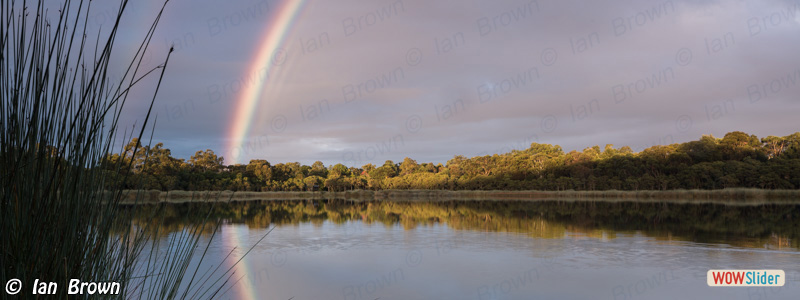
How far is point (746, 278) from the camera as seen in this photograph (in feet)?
24.3

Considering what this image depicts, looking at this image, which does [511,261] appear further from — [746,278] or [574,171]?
[574,171]

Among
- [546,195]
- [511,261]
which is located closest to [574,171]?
[546,195]

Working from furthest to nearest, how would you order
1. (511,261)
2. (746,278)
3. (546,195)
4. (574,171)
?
(574,171) < (546,195) < (511,261) < (746,278)

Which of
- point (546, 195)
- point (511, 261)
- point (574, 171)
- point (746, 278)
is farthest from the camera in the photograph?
point (574, 171)

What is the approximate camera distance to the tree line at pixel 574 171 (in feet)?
136

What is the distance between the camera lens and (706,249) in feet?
32.9

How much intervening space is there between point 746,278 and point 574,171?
46305 millimetres

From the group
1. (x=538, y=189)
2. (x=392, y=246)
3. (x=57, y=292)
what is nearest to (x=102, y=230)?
(x=57, y=292)

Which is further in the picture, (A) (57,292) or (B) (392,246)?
(B) (392,246)

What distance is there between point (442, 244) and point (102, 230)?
10.1 metres

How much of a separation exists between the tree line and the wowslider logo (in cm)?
3222

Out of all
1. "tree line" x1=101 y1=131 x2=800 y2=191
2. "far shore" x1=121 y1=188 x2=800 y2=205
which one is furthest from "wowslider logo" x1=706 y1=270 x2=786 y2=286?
"tree line" x1=101 y1=131 x2=800 y2=191

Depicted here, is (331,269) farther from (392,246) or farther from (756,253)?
(756,253)

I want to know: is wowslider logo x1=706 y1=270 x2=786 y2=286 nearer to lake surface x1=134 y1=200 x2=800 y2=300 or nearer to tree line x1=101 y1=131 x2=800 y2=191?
lake surface x1=134 y1=200 x2=800 y2=300
